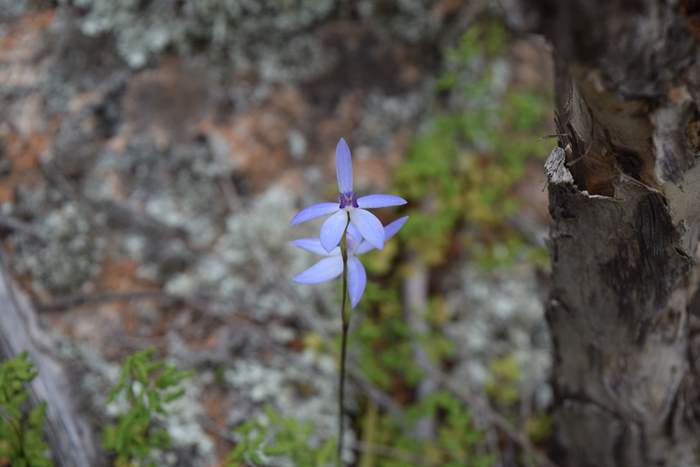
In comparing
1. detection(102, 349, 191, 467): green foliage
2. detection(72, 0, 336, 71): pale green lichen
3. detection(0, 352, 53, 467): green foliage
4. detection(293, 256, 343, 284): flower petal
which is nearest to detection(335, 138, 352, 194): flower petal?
detection(293, 256, 343, 284): flower petal

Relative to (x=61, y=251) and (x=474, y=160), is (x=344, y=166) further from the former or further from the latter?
(x=474, y=160)

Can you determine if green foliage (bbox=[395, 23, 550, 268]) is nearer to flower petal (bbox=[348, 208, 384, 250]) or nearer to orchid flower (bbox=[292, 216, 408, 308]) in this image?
orchid flower (bbox=[292, 216, 408, 308])

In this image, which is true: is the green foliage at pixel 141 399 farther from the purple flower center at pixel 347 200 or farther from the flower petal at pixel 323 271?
the purple flower center at pixel 347 200

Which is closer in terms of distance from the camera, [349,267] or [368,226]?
[368,226]

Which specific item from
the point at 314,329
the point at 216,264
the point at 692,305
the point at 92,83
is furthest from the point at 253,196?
the point at 692,305

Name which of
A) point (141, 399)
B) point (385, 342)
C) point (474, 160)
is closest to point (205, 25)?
point (474, 160)

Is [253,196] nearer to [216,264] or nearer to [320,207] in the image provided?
[216,264]

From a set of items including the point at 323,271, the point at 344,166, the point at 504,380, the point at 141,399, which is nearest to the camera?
the point at 344,166

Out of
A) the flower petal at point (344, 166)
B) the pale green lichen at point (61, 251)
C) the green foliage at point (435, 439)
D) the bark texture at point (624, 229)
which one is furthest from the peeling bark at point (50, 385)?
the bark texture at point (624, 229)
